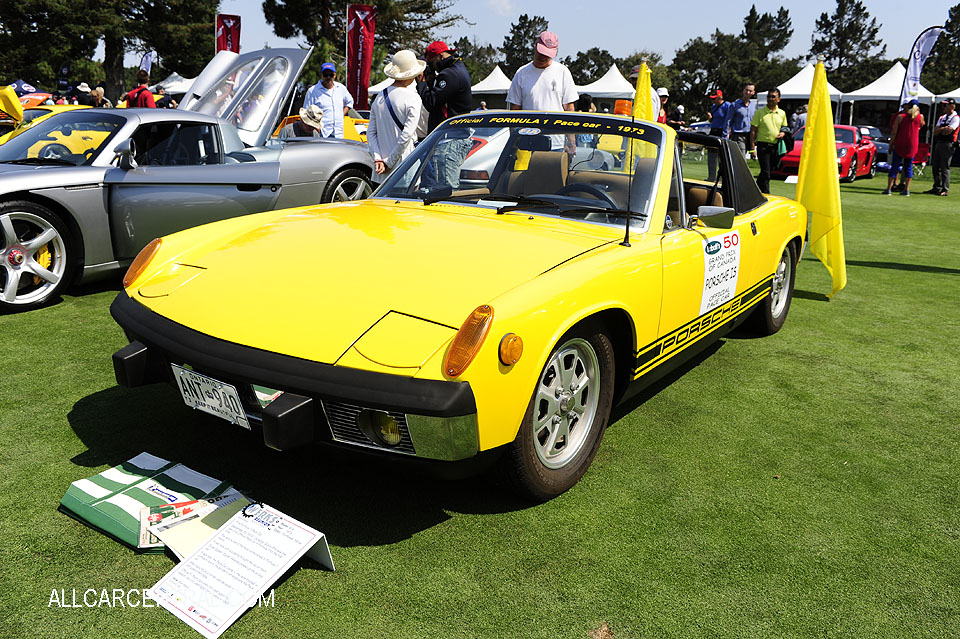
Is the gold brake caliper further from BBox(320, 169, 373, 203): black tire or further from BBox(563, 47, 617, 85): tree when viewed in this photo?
BBox(563, 47, 617, 85): tree

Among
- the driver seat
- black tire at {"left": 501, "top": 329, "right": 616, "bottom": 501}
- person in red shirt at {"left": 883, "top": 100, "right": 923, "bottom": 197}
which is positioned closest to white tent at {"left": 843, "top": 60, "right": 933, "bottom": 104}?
person in red shirt at {"left": 883, "top": 100, "right": 923, "bottom": 197}

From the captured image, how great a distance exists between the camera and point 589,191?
11.5 ft

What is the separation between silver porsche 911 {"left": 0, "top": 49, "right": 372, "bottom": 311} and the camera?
4.91 metres

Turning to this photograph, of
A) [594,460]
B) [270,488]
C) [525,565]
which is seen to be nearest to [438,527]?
[525,565]

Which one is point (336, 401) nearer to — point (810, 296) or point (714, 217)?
point (714, 217)

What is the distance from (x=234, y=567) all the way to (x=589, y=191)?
2.24 m

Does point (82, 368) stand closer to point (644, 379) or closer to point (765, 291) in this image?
point (644, 379)

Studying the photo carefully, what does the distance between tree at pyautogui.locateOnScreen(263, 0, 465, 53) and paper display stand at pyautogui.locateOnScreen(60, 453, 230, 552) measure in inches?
1666

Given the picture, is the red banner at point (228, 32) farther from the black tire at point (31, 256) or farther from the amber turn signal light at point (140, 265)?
the amber turn signal light at point (140, 265)

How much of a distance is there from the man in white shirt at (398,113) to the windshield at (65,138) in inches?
78.9

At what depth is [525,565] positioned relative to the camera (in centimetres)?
239

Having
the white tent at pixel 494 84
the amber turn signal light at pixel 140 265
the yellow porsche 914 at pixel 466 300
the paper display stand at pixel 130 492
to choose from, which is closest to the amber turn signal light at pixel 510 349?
the yellow porsche 914 at pixel 466 300

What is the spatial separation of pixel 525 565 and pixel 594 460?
0.87 m

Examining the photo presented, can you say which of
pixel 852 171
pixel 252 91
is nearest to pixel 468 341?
pixel 252 91
